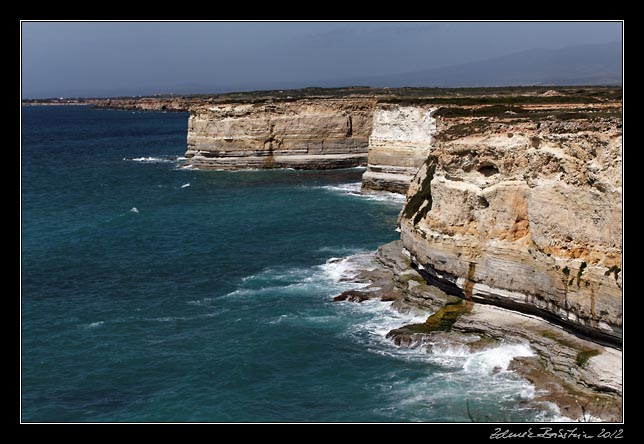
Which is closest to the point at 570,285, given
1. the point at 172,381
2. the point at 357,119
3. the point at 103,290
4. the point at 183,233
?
the point at 172,381

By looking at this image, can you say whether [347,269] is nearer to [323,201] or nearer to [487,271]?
[487,271]

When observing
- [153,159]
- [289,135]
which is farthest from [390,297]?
[153,159]

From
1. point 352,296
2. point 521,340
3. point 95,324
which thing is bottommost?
point 95,324

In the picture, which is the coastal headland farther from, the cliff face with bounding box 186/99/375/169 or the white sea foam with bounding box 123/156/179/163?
the white sea foam with bounding box 123/156/179/163

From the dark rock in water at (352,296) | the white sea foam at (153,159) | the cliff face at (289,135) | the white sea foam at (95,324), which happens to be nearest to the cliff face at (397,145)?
the cliff face at (289,135)

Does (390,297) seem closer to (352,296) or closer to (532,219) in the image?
(352,296)

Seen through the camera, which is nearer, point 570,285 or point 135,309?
point 570,285

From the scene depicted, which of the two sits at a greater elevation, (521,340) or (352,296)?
(352,296)

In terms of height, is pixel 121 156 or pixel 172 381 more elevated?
pixel 121 156
